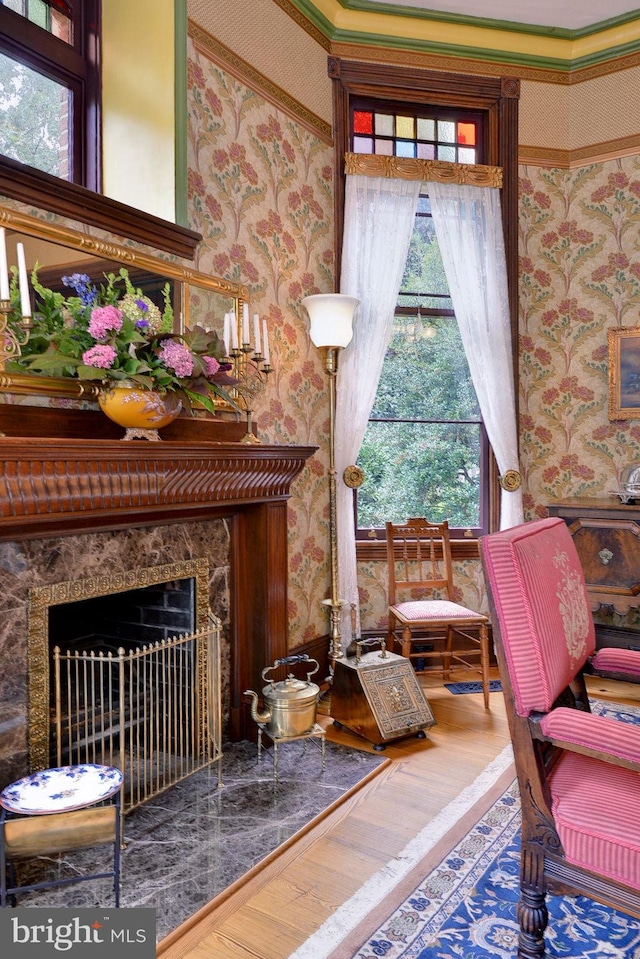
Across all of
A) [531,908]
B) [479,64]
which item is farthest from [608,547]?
[479,64]

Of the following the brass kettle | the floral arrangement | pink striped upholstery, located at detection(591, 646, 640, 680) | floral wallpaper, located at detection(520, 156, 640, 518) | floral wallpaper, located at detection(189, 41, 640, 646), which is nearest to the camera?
pink striped upholstery, located at detection(591, 646, 640, 680)

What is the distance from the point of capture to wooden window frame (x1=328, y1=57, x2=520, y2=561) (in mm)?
4020

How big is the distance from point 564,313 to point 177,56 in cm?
280

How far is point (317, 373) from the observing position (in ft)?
12.8

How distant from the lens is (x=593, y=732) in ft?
4.91

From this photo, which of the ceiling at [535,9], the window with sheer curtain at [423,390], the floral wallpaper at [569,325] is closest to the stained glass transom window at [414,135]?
the window with sheer curtain at [423,390]

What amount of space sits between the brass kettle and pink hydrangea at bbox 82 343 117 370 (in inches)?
52.0

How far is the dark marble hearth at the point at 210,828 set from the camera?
75.7 inches

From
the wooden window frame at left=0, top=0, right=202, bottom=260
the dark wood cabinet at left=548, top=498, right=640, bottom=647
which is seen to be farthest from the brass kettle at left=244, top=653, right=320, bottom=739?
the dark wood cabinet at left=548, top=498, right=640, bottom=647

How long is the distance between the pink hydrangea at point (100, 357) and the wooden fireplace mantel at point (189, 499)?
27 cm

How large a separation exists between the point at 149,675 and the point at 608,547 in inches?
99.8

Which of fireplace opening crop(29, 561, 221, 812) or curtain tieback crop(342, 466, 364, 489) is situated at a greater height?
curtain tieback crop(342, 466, 364, 489)

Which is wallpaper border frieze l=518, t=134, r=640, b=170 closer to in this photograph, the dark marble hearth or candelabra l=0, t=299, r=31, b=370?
→ candelabra l=0, t=299, r=31, b=370

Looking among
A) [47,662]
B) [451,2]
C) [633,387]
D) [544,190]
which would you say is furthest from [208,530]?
[451,2]
